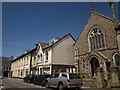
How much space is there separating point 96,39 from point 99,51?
7.21 ft

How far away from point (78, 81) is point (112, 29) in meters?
9.68

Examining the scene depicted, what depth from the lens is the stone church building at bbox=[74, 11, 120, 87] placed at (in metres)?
14.9

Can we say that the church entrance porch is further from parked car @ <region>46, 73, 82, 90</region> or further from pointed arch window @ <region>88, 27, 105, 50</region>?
parked car @ <region>46, 73, 82, 90</region>

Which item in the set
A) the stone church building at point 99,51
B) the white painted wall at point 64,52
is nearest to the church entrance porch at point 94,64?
the stone church building at point 99,51

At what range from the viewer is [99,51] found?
19.2m

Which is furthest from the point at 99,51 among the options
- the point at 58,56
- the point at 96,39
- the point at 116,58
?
the point at 58,56

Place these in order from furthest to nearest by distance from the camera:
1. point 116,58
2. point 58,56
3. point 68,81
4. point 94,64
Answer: point 58,56 < point 94,64 < point 116,58 < point 68,81

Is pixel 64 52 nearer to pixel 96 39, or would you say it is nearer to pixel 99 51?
pixel 96 39

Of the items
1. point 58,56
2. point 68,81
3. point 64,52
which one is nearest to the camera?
point 68,81

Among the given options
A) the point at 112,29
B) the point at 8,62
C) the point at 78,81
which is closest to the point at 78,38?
the point at 112,29

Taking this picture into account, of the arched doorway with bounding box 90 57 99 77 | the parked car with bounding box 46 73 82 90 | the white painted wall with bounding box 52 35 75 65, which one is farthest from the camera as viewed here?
the white painted wall with bounding box 52 35 75 65

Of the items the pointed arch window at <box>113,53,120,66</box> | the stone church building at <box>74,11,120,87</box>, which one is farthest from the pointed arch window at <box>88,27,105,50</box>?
the pointed arch window at <box>113,53,120,66</box>

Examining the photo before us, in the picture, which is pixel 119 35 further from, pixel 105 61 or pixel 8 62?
pixel 8 62

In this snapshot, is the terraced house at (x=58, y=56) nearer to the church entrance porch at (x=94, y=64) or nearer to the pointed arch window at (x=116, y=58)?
the church entrance porch at (x=94, y=64)
